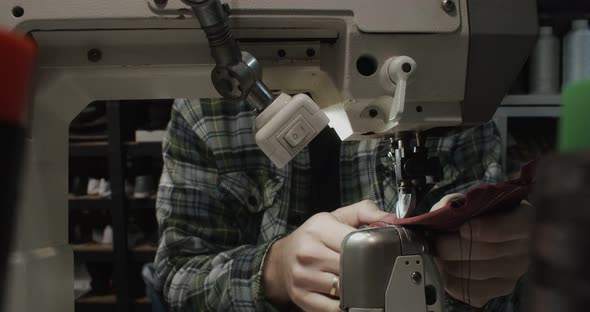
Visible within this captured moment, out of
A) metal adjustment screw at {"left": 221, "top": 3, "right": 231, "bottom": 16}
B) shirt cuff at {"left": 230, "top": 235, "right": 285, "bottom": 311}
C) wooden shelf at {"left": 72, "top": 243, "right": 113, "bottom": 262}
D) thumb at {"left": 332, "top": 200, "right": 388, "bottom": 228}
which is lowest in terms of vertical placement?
wooden shelf at {"left": 72, "top": 243, "right": 113, "bottom": 262}

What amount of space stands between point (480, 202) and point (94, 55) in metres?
0.38

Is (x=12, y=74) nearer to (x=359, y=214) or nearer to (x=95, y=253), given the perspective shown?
(x=359, y=214)

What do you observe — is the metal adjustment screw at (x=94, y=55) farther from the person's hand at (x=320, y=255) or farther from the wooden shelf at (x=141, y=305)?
the wooden shelf at (x=141, y=305)

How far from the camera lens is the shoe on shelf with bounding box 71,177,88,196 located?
6.75 ft

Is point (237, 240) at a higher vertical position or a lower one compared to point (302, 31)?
lower

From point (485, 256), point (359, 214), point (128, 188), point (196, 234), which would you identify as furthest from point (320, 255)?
point (128, 188)

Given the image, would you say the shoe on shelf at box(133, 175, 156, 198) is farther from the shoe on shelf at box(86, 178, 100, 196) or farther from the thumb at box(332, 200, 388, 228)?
the thumb at box(332, 200, 388, 228)

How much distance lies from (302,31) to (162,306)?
2.33 feet

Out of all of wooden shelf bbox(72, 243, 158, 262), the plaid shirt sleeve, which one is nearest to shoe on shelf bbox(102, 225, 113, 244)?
wooden shelf bbox(72, 243, 158, 262)

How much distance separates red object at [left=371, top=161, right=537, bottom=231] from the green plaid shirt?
496 millimetres

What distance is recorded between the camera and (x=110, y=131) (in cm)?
193

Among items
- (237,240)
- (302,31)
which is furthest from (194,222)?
(302,31)

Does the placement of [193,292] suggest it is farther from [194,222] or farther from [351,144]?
Answer: [351,144]

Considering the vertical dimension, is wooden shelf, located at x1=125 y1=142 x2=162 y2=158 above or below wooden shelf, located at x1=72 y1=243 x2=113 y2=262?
above
